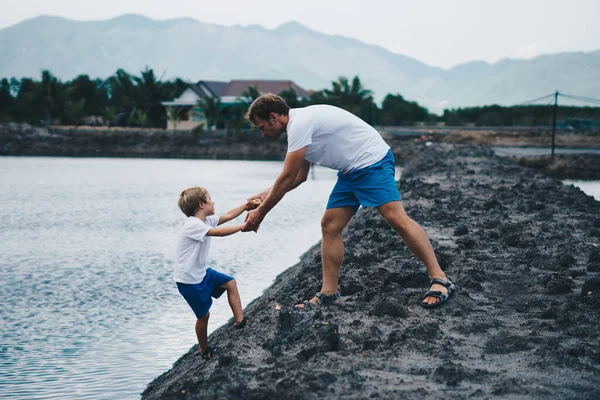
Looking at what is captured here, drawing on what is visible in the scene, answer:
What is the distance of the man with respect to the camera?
14.4 ft

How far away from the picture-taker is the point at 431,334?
4.06 metres

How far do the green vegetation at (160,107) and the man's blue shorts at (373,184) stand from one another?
50217 millimetres

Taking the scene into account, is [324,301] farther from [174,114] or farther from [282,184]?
[174,114]

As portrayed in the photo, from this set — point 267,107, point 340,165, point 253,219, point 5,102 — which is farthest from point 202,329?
point 5,102

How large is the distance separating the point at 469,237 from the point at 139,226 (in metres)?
9.60

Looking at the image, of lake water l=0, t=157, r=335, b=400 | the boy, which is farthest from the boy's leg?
lake water l=0, t=157, r=335, b=400

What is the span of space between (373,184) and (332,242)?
569 mm

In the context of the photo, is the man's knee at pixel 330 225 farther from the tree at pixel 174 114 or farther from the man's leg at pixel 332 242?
the tree at pixel 174 114

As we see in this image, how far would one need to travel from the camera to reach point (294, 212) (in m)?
18.4

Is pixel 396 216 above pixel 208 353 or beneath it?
above

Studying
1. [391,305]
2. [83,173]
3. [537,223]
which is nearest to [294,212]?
[537,223]

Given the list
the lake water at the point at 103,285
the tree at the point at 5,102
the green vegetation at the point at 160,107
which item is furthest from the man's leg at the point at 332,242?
the tree at the point at 5,102

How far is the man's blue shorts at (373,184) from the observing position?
4.56 meters

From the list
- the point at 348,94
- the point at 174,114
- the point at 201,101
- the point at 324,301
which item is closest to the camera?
the point at 324,301
